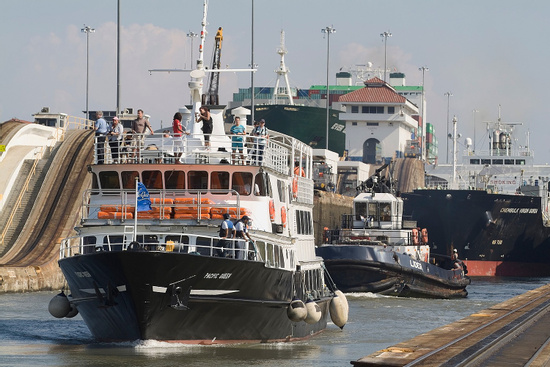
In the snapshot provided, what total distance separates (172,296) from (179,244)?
1.17 metres

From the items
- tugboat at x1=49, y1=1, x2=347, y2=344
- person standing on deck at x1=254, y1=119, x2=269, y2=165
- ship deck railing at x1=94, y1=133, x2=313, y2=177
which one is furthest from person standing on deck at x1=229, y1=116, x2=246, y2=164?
person standing on deck at x1=254, y1=119, x2=269, y2=165

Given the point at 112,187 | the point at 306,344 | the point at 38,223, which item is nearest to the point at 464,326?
the point at 306,344

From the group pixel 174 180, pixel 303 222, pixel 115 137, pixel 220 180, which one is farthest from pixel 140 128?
pixel 303 222

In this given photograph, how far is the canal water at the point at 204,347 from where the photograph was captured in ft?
76.3

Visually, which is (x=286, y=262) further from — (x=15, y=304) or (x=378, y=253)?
(x=378, y=253)

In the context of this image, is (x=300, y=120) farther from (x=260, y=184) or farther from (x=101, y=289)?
(x=101, y=289)

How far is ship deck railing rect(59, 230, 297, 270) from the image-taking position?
2359 centimetres

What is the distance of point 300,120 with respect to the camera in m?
119

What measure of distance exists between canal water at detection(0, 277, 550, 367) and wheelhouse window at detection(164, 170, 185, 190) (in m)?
4.11

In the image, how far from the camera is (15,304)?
3753cm

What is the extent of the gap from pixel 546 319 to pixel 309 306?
8266mm

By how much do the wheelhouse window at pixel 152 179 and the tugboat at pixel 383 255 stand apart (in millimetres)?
19046

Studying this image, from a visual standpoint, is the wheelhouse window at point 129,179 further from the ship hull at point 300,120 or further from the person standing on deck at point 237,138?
the ship hull at point 300,120

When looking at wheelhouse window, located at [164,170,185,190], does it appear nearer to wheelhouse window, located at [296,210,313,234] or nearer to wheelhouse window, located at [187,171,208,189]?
wheelhouse window, located at [187,171,208,189]
